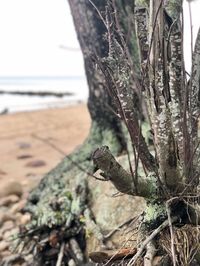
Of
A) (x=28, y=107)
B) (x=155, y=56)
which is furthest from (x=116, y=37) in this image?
(x=28, y=107)

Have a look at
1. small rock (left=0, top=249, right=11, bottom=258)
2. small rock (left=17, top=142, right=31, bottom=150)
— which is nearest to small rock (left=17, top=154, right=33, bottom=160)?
small rock (left=17, top=142, right=31, bottom=150)

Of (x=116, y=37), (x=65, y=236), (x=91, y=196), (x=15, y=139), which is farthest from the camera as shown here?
(x=15, y=139)

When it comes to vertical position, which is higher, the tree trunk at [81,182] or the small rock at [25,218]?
the tree trunk at [81,182]

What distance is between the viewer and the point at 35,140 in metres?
13.8

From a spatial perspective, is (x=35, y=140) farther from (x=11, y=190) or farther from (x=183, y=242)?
(x=183, y=242)

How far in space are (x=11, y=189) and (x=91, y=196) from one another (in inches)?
101

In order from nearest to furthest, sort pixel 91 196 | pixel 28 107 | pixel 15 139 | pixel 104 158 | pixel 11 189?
1. pixel 104 158
2. pixel 91 196
3. pixel 11 189
4. pixel 15 139
5. pixel 28 107

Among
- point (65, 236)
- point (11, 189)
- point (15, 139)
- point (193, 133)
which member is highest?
point (193, 133)

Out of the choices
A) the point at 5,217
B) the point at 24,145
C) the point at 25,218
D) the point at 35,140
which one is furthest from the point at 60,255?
the point at 35,140

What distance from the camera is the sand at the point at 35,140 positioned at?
9227mm

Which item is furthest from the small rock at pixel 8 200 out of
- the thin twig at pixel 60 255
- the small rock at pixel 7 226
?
the thin twig at pixel 60 255

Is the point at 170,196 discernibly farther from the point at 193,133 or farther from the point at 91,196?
the point at 91,196

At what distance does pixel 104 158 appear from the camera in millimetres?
2486

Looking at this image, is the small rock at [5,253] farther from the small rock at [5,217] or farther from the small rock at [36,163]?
the small rock at [36,163]
